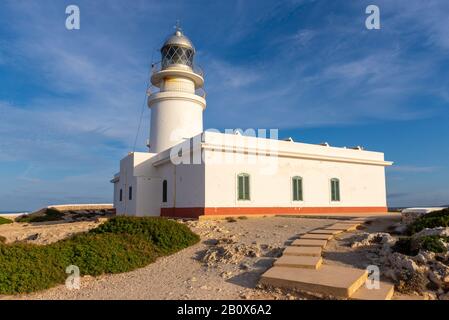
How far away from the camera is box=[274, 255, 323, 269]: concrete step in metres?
6.53

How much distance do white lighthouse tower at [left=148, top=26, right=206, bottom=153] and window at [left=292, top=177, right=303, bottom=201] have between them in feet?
22.0

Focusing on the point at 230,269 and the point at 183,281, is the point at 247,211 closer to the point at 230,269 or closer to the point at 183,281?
the point at 230,269

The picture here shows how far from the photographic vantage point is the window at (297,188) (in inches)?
708

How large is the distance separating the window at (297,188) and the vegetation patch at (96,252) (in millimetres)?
9038

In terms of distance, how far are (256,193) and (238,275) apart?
9948 millimetres

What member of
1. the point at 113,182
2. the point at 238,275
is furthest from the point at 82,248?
the point at 113,182

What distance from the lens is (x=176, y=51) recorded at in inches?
833

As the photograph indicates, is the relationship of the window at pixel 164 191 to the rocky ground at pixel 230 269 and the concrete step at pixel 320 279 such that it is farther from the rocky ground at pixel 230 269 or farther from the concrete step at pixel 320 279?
the concrete step at pixel 320 279

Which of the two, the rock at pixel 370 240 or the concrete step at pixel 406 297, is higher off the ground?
the rock at pixel 370 240

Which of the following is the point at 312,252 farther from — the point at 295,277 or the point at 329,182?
the point at 329,182

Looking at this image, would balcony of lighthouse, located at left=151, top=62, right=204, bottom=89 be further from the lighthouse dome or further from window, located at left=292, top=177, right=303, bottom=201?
window, located at left=292, top=177, right=303, bottom=201

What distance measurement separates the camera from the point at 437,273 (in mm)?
6195

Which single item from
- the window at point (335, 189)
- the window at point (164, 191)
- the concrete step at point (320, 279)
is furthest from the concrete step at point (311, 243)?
the window at point (335, 189)

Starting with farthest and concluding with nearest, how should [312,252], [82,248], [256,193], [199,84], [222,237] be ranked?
[199,84] → [256,193] → [222,237] → [82,248] → [312,252]
